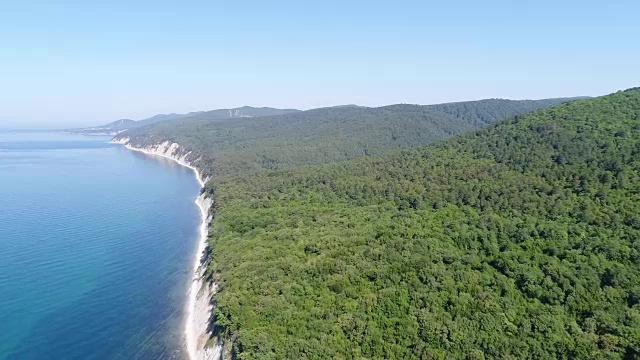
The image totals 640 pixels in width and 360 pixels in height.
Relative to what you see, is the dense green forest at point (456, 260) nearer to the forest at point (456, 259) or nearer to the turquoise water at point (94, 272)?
the forest at point (456, 259)

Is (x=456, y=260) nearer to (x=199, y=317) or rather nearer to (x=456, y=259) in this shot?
(x=456, y=259)

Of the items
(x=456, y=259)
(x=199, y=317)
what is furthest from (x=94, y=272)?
(x=456, y=259)

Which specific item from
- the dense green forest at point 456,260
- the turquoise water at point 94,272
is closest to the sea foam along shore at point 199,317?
the turquoise water at point 94,272

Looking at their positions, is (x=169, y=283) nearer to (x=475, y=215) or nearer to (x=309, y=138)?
(x=475, y=215)

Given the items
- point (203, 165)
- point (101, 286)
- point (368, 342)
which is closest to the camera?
point (368, 342)

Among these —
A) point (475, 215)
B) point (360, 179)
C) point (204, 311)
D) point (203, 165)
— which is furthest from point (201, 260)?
point (203, 165)

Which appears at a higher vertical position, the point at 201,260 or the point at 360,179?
the point at 360,179
